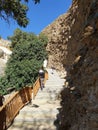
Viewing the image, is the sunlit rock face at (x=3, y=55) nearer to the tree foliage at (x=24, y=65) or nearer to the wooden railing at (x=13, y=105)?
the tree foliage at (x=24, y=65)

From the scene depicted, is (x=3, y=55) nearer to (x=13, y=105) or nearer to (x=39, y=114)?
(x=39, y=114)

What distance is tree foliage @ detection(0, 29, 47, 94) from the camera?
2700 cm

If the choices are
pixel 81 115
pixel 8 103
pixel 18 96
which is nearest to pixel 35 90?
pixel 18 96

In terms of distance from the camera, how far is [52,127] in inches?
525

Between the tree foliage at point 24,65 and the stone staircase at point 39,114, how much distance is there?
664 centimetres

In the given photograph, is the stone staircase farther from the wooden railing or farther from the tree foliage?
the tree foliage

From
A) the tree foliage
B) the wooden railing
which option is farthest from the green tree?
the tree foliage

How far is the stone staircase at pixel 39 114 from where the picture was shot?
44.1ft

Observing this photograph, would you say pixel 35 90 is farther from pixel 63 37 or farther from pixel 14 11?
pixel 63 37

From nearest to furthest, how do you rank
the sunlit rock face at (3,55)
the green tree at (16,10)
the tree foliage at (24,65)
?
the green tree at (16,10)
the tree foliage at (24,65)
the sunlit rock face at (3,55)

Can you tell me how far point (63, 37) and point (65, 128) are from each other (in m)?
26.2

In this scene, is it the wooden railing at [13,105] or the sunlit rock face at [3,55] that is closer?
the wooden railing at [13,105]

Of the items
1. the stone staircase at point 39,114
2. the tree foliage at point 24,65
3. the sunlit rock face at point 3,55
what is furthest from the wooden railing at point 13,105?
the sunlit rock face at point 3,55

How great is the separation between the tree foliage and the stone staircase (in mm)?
6637
